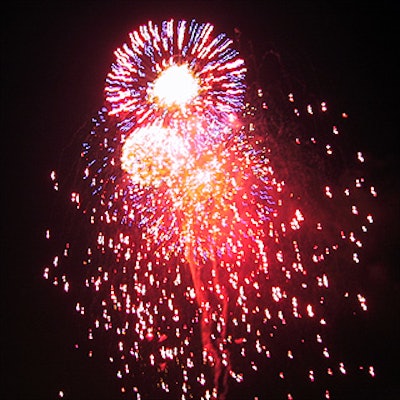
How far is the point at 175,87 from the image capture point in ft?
17.3

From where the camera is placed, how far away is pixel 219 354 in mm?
6738

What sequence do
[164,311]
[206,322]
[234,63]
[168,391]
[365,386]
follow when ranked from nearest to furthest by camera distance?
[234,63] < [164,311] < [206,322] < [168,391] < [365,386]

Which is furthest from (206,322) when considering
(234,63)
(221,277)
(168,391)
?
(234,63)

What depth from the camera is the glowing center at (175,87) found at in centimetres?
511

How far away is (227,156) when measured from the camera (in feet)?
17.4

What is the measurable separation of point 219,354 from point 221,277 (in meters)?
1.69

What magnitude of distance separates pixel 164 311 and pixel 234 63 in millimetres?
3163

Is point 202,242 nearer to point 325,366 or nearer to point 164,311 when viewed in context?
point 164,311

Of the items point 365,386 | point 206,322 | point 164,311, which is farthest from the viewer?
point 365,386

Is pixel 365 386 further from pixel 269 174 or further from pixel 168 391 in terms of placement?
pixel 269 174

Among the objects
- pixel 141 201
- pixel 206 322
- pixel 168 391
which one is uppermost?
pixel 141 201

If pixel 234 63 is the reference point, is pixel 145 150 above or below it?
below

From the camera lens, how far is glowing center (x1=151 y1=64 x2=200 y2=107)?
5.11 m

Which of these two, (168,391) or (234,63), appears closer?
(234,63)
